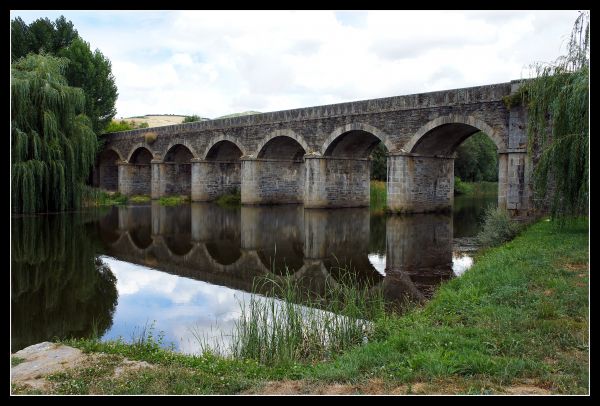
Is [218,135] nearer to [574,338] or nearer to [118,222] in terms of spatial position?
[118,222]

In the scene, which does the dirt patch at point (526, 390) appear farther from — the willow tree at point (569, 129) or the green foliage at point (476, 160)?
the green foliage at point (476, 160)

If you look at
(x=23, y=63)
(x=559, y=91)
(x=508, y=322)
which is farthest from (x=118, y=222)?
(x=508, y=322)

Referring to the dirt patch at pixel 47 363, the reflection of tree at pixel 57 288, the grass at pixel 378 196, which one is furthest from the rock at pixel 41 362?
the grass at pixel 378 196

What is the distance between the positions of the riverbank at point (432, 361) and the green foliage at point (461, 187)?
37649 millimetres

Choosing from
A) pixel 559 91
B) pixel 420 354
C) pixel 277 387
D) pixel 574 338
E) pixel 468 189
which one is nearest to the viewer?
pixel 277 387

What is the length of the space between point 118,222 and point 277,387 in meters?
17.9

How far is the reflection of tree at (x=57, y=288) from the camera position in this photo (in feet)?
23.3

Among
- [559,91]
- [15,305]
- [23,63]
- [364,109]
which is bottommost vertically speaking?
[15,305]

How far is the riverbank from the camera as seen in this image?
414 cm

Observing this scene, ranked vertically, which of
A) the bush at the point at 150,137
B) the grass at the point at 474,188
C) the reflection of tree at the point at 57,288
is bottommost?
the reflection of tree at the point at 57,288

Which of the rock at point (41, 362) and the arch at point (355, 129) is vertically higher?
the arch at point (355, 129)

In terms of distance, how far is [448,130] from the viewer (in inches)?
848

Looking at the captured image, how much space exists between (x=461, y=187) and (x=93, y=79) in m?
28.2

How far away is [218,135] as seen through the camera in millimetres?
30828
